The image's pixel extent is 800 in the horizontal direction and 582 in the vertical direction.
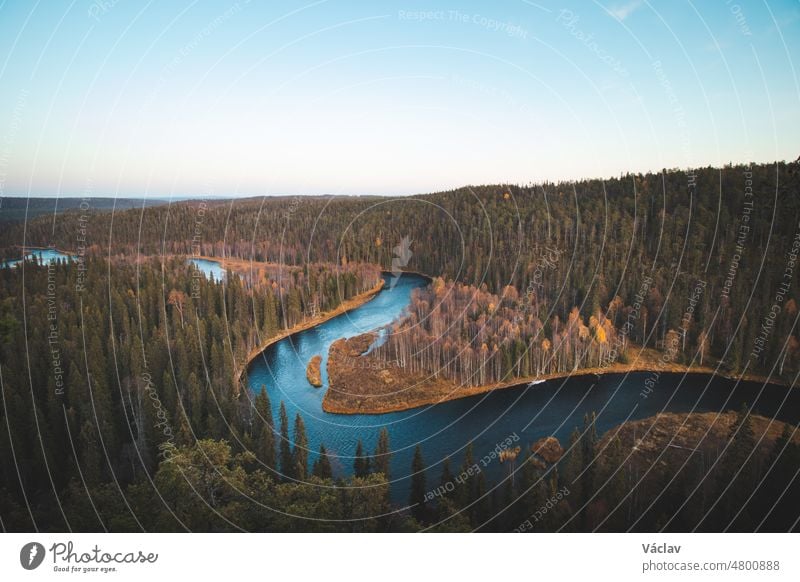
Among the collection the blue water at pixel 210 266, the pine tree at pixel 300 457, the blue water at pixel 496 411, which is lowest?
A: the blue water at pixel 496 411

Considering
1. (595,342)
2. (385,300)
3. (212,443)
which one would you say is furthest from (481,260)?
(212,443)

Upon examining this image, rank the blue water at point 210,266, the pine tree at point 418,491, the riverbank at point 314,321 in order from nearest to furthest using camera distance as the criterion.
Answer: the pine tree at point 418,491
the riverbank at point 314,321
the blue water at point 210,266

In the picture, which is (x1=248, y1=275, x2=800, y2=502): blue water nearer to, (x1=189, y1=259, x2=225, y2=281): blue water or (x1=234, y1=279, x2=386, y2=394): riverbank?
(x1=234, y1=279, x2=386, y2=394): riverbank

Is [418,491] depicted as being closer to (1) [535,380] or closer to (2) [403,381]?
(2) [403,381]

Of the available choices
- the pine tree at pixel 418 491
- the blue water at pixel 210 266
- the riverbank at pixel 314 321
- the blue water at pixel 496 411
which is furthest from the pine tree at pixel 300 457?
the blue water at pixel 210 266

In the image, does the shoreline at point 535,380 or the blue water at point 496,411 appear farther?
the shoreline at point 535,380

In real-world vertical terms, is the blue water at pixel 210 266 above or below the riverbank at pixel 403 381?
above

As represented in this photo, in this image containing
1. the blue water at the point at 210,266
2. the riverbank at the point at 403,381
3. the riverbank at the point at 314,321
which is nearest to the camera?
the riverbank at the point at 403,381

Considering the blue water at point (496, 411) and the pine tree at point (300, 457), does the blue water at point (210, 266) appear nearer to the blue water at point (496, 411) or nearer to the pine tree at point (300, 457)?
the blue water at point (496, 411)
